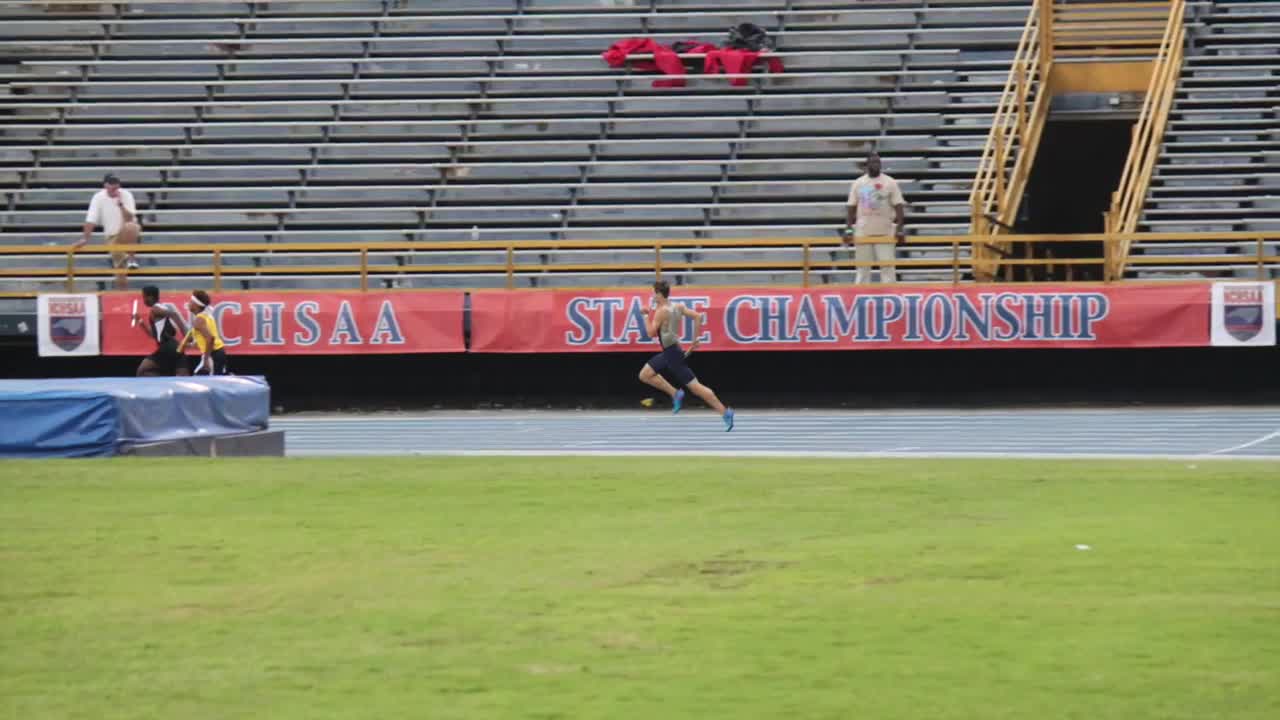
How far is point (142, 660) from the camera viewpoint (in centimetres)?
771

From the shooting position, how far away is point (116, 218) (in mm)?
27219

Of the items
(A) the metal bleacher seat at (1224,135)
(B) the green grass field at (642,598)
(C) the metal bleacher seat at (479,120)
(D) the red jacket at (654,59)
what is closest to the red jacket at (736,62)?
(C) the metal bleacher seat at (479,120)

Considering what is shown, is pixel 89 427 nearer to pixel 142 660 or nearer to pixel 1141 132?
pixel 142 660

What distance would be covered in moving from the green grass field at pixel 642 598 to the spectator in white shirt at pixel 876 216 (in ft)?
35.1

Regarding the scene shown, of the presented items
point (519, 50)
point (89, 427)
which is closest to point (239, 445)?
point (89, 427)

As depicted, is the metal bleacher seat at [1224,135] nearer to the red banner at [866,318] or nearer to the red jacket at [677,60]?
the red banner at [866,318]

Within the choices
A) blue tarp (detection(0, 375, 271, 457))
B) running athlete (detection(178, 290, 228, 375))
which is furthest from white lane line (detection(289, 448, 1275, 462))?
running athlete (detection(178, 290, 228, 375))

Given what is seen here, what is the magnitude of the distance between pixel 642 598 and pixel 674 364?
543 inches

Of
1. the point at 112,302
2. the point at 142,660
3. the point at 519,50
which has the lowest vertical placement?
the point at 142,660

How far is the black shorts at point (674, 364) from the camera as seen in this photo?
22.8 m

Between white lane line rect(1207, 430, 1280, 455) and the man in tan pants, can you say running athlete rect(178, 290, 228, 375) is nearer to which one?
the man in tan pants

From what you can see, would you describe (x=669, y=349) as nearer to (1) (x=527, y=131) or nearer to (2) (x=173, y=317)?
(2) (x=173, y=317)

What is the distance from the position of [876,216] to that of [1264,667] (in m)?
18.5

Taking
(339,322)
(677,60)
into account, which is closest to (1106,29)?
(677,60)
